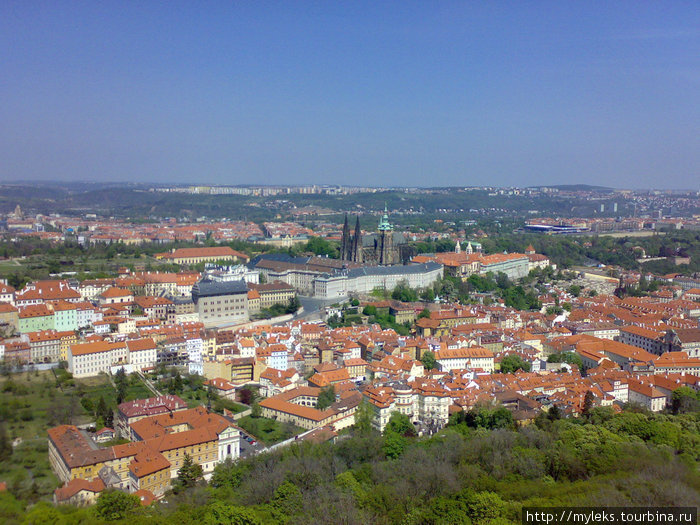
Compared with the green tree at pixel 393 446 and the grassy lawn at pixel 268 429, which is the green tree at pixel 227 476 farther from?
the green tree at pixel 393 446

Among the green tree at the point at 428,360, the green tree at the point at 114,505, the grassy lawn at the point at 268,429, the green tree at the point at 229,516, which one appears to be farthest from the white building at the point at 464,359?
the green tree at the point at 114,505

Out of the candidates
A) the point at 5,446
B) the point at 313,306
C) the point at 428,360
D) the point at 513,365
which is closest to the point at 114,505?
the point at 5,446

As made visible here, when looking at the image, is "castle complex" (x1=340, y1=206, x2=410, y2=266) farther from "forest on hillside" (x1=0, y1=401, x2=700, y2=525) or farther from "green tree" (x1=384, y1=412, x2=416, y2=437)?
"forest on hillside" (x1=0, y1=401, x2=700, y2=525)

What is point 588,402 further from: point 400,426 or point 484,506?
point 484,506

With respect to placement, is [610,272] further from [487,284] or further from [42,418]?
[42,418]

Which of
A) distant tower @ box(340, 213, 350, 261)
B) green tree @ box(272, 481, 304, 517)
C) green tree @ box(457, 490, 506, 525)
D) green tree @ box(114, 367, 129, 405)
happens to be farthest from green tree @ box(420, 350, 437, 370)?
distant tower @ box(340, 213, 350, 261)

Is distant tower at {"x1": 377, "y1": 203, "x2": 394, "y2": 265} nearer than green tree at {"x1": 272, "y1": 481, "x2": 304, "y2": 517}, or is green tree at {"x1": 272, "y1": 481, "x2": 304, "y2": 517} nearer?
green tree at {"x1": 272, "y1": 481, "x2": 304, "y2": 517}
